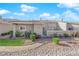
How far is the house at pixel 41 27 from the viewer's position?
110 feet

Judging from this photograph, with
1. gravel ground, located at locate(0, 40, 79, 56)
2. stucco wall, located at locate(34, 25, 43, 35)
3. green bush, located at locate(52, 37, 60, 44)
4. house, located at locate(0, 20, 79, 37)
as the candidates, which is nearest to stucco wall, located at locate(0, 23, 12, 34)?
house, located at locate(0, 20, 79, 37)

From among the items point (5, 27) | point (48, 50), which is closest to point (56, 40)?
point (48, 50)

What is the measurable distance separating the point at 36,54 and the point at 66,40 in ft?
3.54

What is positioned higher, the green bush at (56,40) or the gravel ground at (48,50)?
the green bush at (56,40)

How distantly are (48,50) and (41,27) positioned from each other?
30.8 inches

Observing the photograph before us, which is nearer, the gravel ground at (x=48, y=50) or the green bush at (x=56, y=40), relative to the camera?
the gravel ground at (x=48, y=50)

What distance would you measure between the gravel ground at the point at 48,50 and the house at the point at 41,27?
38 cm

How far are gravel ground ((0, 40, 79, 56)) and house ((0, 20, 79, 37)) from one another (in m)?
0.38

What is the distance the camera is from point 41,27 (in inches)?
1325

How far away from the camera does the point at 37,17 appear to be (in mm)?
33531

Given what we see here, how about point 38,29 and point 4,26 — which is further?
point 38,29

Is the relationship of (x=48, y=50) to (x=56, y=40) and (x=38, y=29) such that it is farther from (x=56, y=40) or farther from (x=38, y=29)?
(x=38, y=29)

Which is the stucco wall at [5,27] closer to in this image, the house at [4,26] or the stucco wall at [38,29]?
the house at [4,26]

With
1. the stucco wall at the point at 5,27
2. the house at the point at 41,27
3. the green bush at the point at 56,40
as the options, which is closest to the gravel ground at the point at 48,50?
the green bush at the point at 56,40
